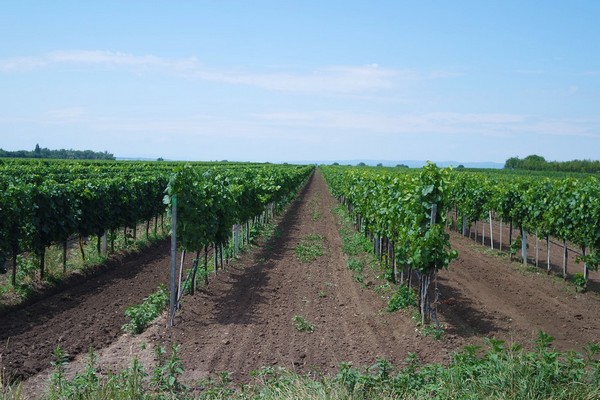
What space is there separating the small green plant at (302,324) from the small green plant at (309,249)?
6.63 m

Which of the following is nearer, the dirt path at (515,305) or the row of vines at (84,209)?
the dirt path at (515,305)

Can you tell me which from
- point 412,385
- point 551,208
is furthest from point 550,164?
point 412,385

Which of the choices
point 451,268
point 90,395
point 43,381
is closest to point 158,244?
point 451,268

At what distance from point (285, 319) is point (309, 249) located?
8.71 metres

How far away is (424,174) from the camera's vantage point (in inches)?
432

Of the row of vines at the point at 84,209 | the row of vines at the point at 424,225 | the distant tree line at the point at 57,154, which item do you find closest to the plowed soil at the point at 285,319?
the row of vines at the point at 424,225

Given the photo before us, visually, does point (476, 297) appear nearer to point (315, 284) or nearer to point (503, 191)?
point (315, 284)

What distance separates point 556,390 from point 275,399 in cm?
303

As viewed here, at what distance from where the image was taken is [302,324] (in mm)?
10281

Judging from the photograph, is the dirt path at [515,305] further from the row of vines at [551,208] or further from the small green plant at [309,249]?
the small green plant at [309,249]

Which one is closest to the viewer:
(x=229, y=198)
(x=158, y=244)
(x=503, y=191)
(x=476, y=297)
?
(x=476, y=297)

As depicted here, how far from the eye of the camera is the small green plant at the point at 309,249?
1798 cm

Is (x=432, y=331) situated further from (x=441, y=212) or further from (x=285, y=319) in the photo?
(x=285, y=319)

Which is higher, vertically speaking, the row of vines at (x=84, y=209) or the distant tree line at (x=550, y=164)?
the distant tree line at (x=550, y=164)
